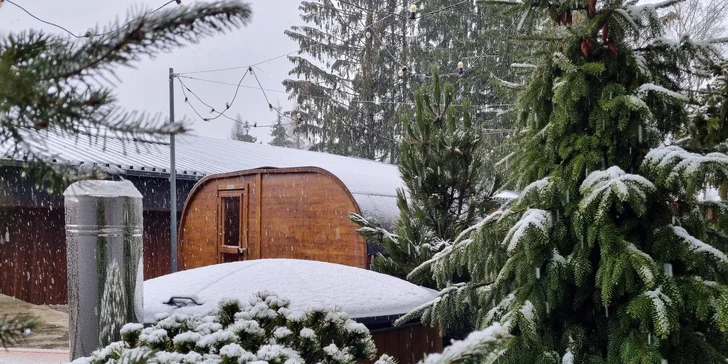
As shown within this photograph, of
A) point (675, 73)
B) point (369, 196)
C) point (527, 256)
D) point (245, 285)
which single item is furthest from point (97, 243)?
point (369, 196)

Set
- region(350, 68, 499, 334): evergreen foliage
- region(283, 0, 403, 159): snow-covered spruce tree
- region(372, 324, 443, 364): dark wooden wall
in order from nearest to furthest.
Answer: region(372, 324, 443, 364): dark wooden wall, region(350, 68, 499, 334): evergreen foliage, region(283, 0, 403, 159): snow-covered spruce tree

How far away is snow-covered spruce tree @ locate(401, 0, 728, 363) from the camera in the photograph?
9.77ft

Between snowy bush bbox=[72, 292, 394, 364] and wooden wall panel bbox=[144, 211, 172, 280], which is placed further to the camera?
wooden wall panel bbox=[144, 211, 172, 280]

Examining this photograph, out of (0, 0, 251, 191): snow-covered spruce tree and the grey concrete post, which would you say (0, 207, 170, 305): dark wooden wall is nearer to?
the grey concrete post

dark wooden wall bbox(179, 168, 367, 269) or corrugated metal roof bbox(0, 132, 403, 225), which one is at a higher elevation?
corrugated metal roof bbox(0, 132, 403, 225)

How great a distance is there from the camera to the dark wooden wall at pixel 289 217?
24.9 ft

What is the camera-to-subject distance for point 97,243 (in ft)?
12.4

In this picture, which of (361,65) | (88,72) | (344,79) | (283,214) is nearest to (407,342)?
(283,214)

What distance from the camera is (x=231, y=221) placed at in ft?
31.9

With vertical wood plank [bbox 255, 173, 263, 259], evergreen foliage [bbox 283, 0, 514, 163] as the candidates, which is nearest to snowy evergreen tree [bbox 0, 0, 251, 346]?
vertical wood plank [bbox 255, 173, 263, 259]

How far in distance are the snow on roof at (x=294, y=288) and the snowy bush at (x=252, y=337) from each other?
1.48ft

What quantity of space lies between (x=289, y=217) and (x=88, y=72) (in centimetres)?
755

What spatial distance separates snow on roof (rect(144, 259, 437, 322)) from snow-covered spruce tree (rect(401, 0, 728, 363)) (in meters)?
0.91

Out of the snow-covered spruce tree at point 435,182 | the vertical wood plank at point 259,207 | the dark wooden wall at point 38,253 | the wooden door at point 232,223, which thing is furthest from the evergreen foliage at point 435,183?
the dark wooden wall at point 38,253
